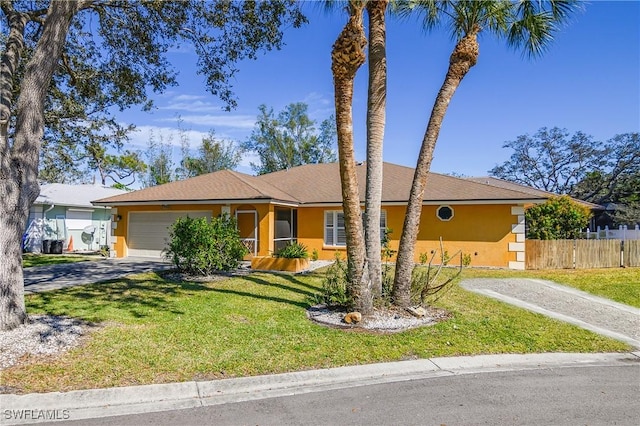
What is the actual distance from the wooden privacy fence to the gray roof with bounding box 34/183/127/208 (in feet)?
82.4

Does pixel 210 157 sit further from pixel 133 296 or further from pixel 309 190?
pixel 133 296

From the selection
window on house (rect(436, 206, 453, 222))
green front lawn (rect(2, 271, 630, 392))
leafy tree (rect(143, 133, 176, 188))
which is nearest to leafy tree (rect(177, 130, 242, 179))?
leafy tree (rect(143, 133, 176, 188))

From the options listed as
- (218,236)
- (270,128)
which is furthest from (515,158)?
(218,236)

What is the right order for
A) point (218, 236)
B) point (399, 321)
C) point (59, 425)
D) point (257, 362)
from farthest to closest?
point (218, 236)
point (399, 321)
point (257, 362)
point (59, 425)

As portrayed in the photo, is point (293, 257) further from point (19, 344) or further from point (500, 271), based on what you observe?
point (19, 344)

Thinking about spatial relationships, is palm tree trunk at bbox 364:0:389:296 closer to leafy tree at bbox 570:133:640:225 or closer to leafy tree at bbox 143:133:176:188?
leafy tree at bbox 570:133:640:225

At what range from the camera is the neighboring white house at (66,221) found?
23375mm

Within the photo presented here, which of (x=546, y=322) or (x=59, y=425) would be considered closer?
(x=59, y=425)

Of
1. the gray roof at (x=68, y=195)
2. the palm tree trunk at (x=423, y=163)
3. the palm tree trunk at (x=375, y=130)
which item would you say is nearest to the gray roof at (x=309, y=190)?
the gray roof at (x=68, y=195)

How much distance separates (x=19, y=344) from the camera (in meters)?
5.88

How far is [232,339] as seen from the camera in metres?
6.56

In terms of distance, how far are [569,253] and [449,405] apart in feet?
47.9

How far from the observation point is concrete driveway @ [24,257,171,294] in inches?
449

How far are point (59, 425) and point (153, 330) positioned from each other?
9.90 ft
